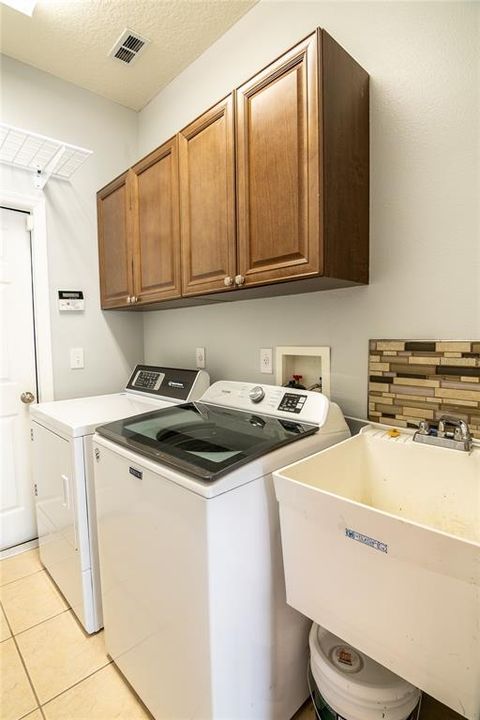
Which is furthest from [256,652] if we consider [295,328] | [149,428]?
[295,328]

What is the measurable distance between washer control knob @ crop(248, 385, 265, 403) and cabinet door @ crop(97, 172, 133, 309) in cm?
96

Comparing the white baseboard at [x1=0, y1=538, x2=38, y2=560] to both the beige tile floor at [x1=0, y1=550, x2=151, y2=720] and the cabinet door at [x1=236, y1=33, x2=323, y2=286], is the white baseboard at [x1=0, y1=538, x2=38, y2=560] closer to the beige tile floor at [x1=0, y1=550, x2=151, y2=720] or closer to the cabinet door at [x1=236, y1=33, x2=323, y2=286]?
the beige tile floor at [x1=0, y1=550, x2=151, y2=720]

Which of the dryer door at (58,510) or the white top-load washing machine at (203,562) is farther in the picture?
the dryer door at (58,510)

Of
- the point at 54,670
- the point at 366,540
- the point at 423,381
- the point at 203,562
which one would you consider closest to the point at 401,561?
the point at 366,540

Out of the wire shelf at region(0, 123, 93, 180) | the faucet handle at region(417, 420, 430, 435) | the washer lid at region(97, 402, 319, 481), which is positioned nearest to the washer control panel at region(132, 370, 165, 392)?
the washer lid at region(97, 402, 319, 481)

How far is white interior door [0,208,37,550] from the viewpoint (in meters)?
2.06

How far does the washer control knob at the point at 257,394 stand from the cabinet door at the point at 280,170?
48 cm

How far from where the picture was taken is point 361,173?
1.27m

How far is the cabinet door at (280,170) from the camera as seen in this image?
1.10 metres

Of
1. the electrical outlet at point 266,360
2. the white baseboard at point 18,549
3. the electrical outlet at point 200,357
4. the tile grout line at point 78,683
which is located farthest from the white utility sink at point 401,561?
the white baseboard at point 18,549

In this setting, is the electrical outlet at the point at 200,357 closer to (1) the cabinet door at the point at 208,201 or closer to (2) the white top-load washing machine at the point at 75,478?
(2) the white top-load washing machine at the point at 75,478

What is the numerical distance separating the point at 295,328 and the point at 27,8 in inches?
73.2

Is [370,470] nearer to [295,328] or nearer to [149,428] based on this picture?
[295,328]

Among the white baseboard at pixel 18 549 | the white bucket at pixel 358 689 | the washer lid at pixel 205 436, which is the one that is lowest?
the white baseboard at pixel 18 549
